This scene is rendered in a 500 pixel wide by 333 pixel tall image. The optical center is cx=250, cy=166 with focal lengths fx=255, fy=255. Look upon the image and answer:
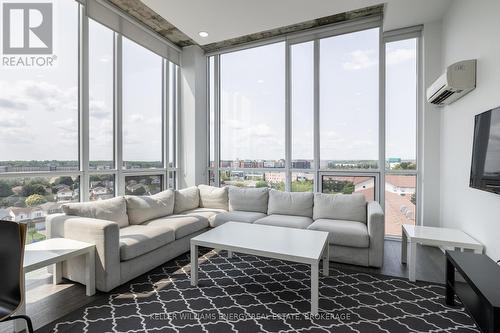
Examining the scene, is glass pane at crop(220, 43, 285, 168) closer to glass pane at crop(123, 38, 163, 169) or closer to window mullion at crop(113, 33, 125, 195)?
glass pane at crop(123, 38, 163, 169)

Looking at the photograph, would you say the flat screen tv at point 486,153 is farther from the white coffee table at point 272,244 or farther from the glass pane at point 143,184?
the glass pane at point 143,184

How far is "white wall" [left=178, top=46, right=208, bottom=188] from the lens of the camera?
5070 millimetres

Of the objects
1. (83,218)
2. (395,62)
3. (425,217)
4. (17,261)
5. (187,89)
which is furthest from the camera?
A: (187,89)

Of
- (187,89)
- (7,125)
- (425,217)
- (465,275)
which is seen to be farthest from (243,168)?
(465,275)

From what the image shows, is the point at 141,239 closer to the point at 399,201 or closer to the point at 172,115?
the point at 172,115

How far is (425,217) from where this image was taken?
3730mm

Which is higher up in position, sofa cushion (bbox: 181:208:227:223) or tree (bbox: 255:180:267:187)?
tree (bbox: 255:180:267:187)

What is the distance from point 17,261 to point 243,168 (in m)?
3.86

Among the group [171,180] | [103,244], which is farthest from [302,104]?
[103,244]

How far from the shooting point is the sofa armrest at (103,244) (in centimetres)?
238

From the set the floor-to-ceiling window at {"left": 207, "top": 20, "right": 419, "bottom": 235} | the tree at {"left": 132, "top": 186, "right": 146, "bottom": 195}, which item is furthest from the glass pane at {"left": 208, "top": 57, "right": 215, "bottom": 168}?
the tree at {"left": 132, "top": 186, "right": 146, "bottom": 195}

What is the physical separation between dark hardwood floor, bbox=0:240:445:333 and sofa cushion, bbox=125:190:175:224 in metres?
1.00

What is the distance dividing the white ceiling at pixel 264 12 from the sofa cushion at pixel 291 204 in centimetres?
254

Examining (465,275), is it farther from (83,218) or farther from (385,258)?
(83,218)
